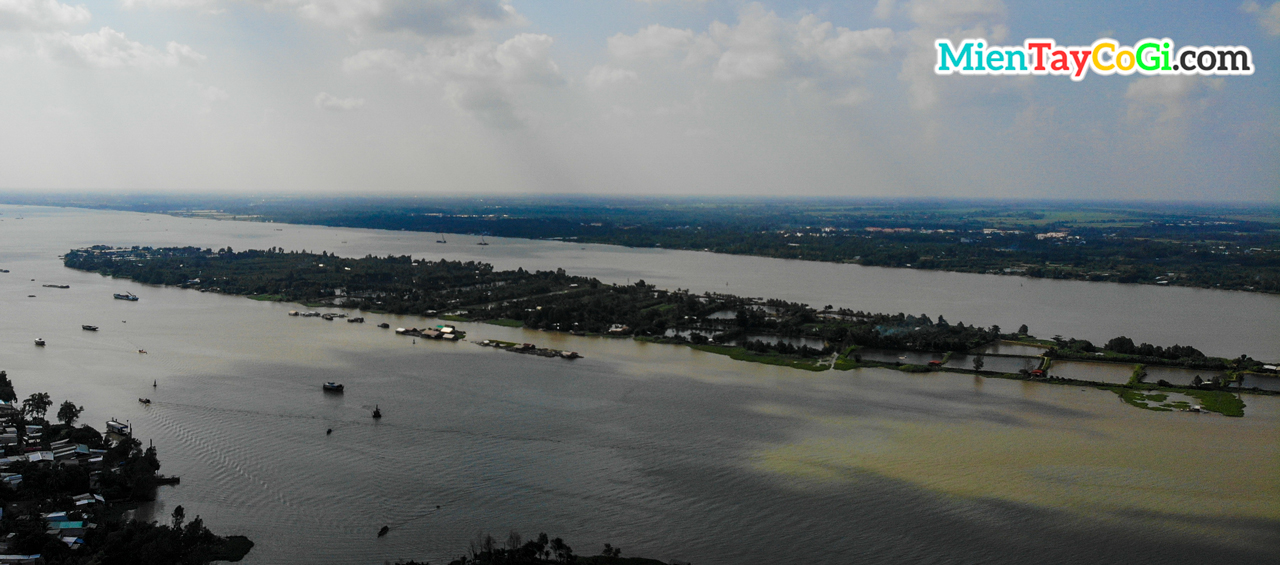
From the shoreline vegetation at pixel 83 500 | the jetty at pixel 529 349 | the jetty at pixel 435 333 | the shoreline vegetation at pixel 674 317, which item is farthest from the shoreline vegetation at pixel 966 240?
the shoreline vegetation at pixel 83 500

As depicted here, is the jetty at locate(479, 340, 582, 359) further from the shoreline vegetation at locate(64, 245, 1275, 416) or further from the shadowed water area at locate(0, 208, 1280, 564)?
the shoreline vegetation at locate(64, 245, 1275, 416)

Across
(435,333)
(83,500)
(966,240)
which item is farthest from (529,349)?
(966,240)

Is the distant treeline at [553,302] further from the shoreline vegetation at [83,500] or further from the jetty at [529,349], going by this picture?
the shoreline vegetation at [83,500]

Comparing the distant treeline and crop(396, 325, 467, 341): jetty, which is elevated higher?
the distant treeline

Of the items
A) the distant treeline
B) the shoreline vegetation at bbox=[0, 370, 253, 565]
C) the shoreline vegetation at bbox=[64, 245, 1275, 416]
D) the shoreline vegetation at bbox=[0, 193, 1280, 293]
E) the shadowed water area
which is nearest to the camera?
the shoreline vegetation at bbox=[0, 370, 253, 565]

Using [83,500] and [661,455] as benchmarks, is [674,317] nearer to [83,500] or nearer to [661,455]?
[661,455]

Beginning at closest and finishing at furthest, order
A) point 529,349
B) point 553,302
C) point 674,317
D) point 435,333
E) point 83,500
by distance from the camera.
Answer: point 83,500 → point 529,349 → point 435,333 → point 674,317 → point 553,302

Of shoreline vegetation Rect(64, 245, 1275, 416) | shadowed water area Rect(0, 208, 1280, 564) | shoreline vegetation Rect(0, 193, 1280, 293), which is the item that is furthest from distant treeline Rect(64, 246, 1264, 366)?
shoreline vegetation Rect(0, 193, 1280, 293)
